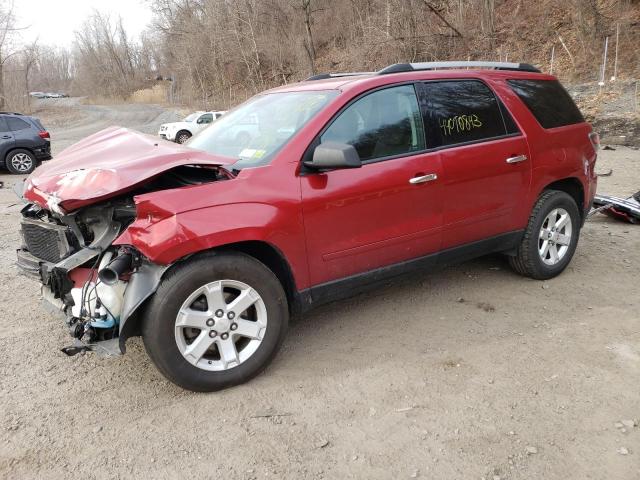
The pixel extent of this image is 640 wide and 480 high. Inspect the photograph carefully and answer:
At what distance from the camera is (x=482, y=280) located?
459cm

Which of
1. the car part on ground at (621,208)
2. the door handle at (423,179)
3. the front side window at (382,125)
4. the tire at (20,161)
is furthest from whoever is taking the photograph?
the tire at (20,161)

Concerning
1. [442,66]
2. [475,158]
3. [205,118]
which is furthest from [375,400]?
[205,118]

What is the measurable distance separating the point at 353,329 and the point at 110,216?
184cm

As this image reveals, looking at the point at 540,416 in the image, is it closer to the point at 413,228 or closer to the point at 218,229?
the point at 413,228

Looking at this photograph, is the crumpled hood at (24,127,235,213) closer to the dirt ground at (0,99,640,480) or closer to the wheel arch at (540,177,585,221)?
the dirt ground at (0,99,640,480)

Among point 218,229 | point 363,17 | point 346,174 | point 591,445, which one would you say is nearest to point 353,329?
point 346,174

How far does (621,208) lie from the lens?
6074mm

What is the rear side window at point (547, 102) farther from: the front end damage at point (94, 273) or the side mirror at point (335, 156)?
the front end damage at point (94, 273)

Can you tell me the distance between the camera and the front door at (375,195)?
3189 millimetres

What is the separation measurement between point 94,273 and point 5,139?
1298cm

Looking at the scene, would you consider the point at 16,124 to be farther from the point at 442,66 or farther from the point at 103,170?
the point at 442,66

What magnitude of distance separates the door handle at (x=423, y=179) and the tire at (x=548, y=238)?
125 centimetres

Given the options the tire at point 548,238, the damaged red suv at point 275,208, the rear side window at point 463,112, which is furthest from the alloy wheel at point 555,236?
the rear side window at point 463,112

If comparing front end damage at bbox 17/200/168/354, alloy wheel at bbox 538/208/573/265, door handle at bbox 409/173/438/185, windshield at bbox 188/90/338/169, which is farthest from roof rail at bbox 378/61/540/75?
front end damage at bbox 17/200/168/354
